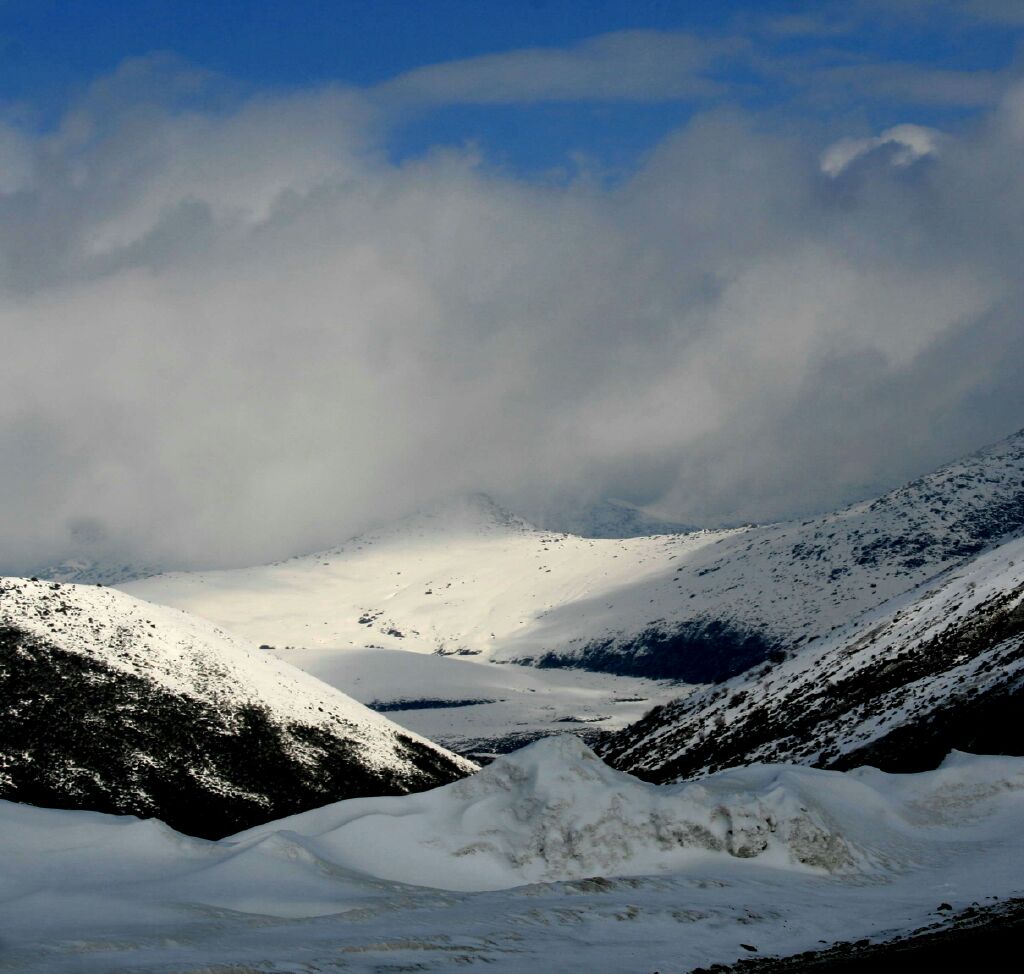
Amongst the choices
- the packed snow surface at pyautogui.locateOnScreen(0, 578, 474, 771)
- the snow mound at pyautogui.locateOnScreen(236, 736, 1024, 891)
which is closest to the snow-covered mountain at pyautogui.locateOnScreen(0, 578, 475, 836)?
the packed snow surface at pyautogui.locateOnScreen(0, 578, 474, 771)

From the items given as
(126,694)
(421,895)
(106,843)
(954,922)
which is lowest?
(954,922)

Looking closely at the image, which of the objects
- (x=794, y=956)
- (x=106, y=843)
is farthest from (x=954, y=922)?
(x=106, y=843)

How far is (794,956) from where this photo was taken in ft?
107

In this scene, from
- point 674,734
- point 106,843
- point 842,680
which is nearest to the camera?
point 106,843

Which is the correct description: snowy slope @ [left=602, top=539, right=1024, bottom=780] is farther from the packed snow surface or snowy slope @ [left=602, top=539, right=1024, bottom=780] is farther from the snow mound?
the packed snow surface

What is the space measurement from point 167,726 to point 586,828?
173ft

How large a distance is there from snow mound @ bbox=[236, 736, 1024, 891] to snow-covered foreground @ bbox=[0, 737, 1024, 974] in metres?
0.08

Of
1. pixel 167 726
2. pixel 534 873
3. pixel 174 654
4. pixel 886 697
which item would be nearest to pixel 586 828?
pixel 534 873

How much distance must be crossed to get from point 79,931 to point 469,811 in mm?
17700

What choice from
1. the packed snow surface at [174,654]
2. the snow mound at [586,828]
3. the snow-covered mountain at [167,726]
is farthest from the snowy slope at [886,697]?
the packed snow surface at [174,654]

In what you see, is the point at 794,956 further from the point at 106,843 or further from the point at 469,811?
the point at 106,843

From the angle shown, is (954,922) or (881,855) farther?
(881,855)

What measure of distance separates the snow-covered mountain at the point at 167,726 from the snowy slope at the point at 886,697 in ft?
83.9

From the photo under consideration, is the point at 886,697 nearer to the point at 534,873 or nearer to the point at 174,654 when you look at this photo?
the point at 534,873
